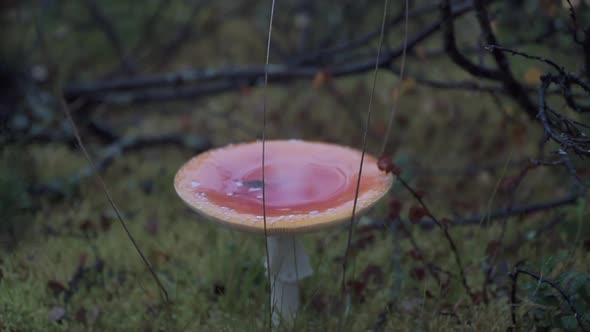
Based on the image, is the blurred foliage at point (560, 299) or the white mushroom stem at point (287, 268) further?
the white mushroom stem at point (287, 268)

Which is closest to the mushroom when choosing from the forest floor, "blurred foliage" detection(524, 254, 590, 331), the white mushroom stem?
the white mushroom stem

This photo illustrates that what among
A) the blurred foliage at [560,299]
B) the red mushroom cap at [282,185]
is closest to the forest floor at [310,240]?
the blurred foliage at [560,299]

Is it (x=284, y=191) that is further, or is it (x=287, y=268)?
(x=287, y=268)

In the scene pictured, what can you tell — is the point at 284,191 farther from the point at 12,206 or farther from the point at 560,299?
the point at 12,206

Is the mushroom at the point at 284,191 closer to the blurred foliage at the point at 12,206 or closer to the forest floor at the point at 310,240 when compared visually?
the forest floor at the point at 310,240

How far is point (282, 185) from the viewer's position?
178 cm

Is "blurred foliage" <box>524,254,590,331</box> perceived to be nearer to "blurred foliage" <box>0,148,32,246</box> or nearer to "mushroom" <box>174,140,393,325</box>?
"mushroom" <box>174,140,393,325</box>

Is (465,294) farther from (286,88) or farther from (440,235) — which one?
(286,88)

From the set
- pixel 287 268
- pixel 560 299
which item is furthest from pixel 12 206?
pixel 560 299

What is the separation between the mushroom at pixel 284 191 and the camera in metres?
1.52

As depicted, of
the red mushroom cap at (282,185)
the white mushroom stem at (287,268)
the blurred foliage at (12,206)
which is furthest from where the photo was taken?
the blurred foliage at (12,206)

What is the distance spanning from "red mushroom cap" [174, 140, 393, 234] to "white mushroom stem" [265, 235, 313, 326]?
0.26 meters

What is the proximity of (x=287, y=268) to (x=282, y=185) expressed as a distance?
373 millimetres

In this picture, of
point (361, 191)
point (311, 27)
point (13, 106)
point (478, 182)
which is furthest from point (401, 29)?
point (13, 106)
